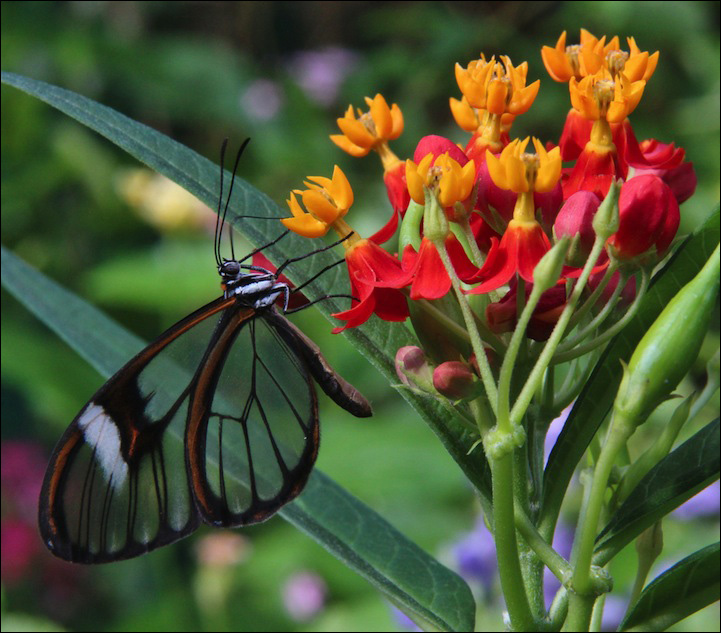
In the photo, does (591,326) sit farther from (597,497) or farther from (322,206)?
(322,206)

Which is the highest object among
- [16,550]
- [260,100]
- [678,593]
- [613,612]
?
[260,100]

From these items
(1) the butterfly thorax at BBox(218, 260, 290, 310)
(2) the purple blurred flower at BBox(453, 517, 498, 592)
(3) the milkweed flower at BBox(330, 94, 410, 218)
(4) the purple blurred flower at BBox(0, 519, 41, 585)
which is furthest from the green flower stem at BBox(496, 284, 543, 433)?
(4) the purple blurred flower at BBox(0, 519, 41, 585)

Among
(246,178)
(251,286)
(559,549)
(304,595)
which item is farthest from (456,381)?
(246,178)

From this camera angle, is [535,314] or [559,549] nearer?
[535,314]

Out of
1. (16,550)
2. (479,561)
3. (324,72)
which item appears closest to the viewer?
(479,561)

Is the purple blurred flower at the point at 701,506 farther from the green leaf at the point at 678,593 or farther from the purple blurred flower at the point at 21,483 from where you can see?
the purple blurred flower at the point at 21,483

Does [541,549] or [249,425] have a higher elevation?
[249,425]

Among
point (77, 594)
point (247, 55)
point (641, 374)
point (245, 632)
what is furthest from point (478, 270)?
point (247, 55)
